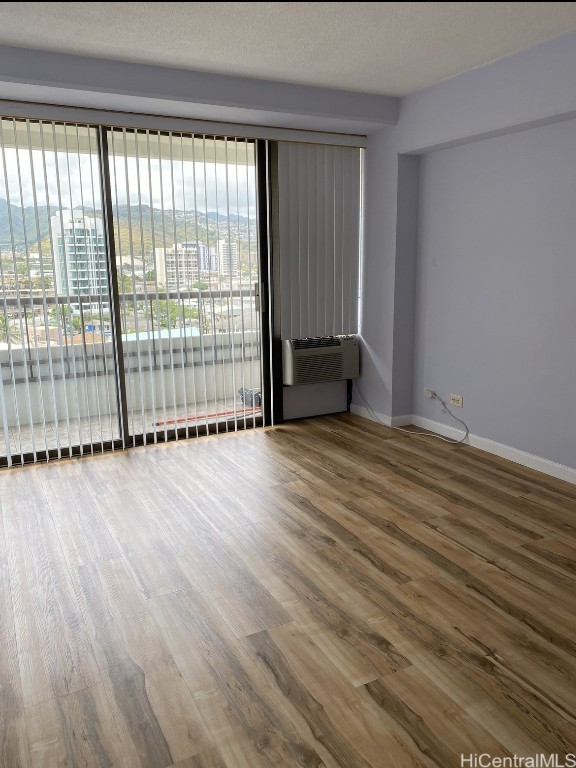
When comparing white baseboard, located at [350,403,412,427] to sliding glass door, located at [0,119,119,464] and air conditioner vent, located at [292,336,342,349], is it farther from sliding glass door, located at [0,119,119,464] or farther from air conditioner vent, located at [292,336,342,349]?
sliding glass door, located at [0,119,119,464]

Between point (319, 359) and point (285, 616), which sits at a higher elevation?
point (319, 359)

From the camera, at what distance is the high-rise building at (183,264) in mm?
4453

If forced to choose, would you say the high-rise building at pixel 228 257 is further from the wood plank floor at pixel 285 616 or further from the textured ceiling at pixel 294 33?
the wood plank floor at pixel 285 616

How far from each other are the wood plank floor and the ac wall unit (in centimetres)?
119

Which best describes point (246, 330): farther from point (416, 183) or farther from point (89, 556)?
point (89, 556)

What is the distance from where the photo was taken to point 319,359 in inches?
203

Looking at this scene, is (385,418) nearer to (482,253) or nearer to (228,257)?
(482,253)

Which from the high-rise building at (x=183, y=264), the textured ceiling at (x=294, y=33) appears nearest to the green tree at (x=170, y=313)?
the high-rise building at (x=183, y=264)

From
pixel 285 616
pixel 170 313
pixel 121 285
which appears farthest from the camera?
pixel 170 313

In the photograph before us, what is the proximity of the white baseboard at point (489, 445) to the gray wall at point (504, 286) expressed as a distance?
0.05 meters

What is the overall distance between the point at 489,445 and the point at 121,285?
9.85ft

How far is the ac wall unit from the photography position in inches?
200

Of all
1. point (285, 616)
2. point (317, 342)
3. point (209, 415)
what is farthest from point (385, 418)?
point (285, 616)

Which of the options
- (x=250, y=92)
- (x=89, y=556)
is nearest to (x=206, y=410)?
(x=89, y=556)
